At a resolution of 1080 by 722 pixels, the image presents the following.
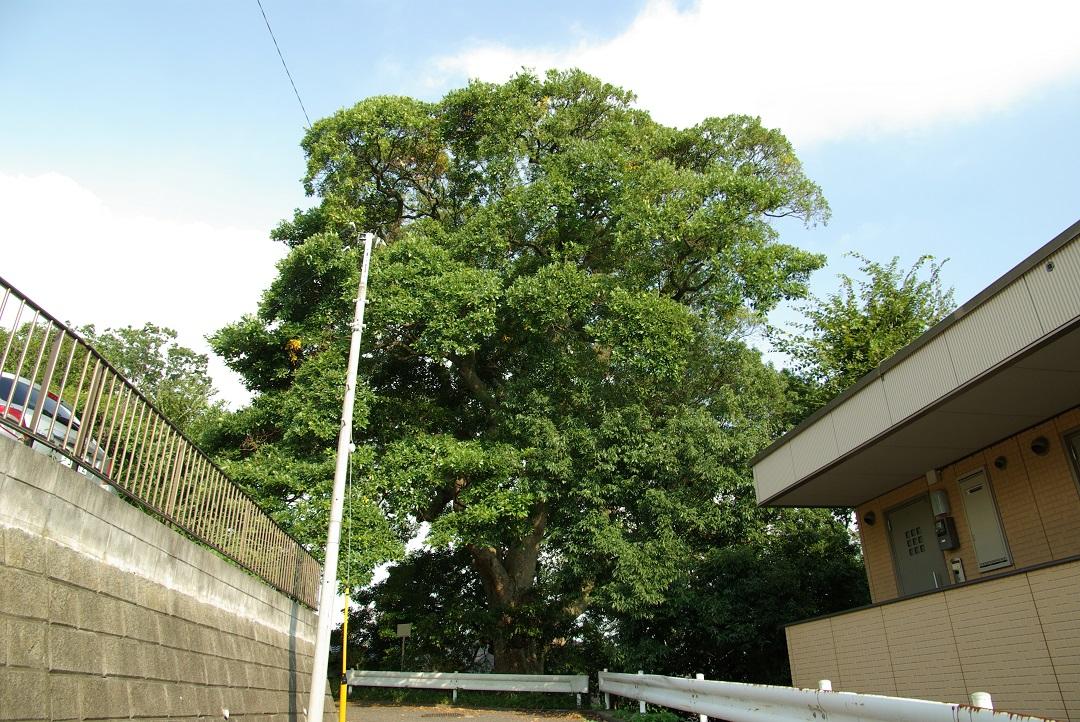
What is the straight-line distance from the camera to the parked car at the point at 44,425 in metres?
4.74

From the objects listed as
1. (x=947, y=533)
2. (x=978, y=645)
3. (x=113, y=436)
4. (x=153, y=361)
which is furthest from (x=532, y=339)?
(x=153, y=361)

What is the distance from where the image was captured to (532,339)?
68.7 feet

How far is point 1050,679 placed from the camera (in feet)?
21.9

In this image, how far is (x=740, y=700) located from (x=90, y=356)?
23.8ft

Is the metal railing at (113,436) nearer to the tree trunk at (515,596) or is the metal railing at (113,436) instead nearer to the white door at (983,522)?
the white door at (983,522)

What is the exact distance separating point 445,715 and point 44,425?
12114 mm

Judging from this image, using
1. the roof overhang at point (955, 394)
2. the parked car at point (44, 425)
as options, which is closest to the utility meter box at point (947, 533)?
the roof overhang at point (955, 394)

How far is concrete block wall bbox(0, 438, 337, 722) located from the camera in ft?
14.4

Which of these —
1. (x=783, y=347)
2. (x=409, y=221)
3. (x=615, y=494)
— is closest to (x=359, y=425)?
(x=615, y=494)

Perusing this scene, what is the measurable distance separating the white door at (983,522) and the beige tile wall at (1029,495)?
83 mm

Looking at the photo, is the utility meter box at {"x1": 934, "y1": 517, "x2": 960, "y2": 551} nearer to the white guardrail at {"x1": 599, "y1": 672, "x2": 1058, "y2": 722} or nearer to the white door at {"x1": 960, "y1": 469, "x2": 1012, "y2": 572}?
the white door at {"x1": 960, "y1": 469, "x2": 1012, "y2": 572}

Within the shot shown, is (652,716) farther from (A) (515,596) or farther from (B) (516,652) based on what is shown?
(A) (515,596)

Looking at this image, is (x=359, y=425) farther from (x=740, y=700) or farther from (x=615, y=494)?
(x=740, y=700)

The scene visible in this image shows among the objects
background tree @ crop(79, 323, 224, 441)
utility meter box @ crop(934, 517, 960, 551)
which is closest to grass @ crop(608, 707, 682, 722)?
utility meter box @ crop(934, 517, 960, 551)
